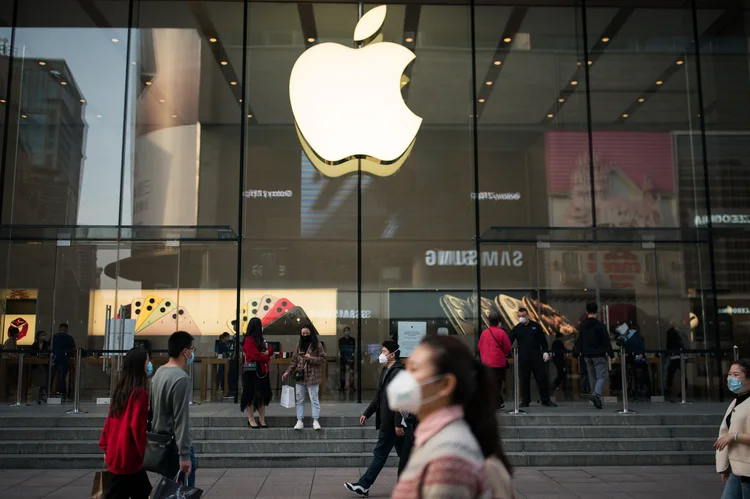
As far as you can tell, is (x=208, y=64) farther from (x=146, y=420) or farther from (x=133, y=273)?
(x=146, y=420)

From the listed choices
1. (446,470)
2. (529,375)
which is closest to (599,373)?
(529,375)

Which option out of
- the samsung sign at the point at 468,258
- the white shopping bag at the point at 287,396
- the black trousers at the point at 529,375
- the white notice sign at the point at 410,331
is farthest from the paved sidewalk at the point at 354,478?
the samsung sign at the point at 468,258

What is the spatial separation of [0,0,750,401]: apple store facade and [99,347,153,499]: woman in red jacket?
9.14 metres

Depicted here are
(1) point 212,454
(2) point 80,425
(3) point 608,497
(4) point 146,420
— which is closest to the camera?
(4) point 146,420

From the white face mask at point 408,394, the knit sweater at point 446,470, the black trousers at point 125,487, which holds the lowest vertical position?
the black trousers at point 125,487

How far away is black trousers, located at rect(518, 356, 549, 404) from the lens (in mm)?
11352

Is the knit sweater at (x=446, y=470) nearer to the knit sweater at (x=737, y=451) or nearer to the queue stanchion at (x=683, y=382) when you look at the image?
the knit sweater at (x=737, y=451)

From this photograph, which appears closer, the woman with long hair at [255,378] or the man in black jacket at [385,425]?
the man in black jacket at [385,425]

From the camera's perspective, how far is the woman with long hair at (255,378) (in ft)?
31.5

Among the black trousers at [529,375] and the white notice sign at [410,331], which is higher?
the white notice sign at [410,331]

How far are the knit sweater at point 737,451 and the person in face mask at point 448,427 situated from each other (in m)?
2.84

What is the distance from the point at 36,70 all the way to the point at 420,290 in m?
9.00

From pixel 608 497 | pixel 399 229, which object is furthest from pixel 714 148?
pixel 608 497

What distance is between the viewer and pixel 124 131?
1401 cm
